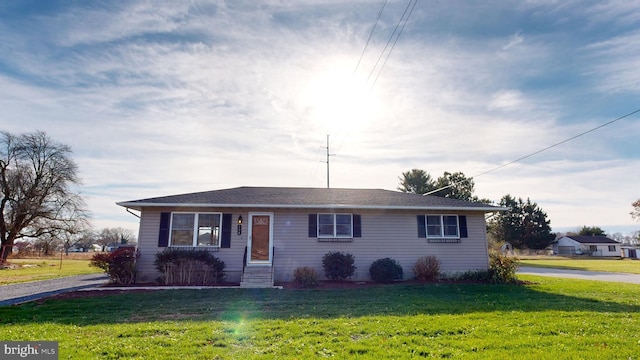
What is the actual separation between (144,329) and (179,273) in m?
6.28

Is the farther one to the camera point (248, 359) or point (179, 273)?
point (179, 273)

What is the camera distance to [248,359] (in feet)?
14.7

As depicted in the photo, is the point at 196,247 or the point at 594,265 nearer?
the point at 196,247

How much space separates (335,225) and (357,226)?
87 centimetres

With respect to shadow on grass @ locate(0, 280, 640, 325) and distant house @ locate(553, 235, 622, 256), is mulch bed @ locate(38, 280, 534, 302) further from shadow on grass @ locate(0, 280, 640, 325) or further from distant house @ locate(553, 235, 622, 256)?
distant house @ locate(553, 235, 622, 256)

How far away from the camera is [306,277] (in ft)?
37.8

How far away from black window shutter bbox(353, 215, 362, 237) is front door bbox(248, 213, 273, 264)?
10.6ft

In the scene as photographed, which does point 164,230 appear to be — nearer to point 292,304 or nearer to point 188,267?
point 188,267

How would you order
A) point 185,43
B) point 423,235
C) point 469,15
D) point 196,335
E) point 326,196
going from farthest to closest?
point 326,196
point 423,235
point 185,43
point 469,15
point 196,335

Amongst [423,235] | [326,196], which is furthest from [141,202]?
[423,235]

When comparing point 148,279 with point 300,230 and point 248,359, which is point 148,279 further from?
point 248,359

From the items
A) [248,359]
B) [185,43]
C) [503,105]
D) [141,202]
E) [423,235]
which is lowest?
[248,359]

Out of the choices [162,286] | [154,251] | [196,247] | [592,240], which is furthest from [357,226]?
[592,240]

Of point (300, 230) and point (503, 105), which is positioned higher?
point (503, 105)
